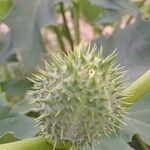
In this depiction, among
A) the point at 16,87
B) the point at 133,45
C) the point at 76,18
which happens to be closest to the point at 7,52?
the point at 16,87

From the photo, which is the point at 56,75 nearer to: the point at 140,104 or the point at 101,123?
the point at 101,123

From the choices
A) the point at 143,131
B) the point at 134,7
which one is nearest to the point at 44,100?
the point at 143,131

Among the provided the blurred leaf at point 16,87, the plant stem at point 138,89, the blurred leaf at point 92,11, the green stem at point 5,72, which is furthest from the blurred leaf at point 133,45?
the blurred leaf at point 92,11

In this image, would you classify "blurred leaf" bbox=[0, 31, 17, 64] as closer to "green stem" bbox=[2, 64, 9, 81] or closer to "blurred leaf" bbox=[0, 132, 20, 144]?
"green stem" bbox=[2, 64, 9, 81]

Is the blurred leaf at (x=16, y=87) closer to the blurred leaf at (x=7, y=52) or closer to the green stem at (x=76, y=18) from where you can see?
the blurred leaf at (x=7, y=52)

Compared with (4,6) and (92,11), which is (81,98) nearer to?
(4,6)

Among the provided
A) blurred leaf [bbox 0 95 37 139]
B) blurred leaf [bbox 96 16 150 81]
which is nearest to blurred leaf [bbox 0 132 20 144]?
blurred leaf [bbox 0 95 37 139]
